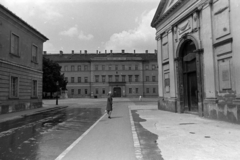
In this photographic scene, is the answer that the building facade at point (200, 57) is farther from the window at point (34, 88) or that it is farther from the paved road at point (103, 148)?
the window at point (34, 88)

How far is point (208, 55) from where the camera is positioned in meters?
11.2

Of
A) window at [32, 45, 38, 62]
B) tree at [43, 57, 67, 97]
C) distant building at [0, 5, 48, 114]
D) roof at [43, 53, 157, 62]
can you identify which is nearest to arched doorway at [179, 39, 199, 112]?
Result: distant building at [0, 5, 48, 114]

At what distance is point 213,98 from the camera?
35.6ft

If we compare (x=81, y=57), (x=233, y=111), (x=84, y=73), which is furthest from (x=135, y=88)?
(x=233, y=111)

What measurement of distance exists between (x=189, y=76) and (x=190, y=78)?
19 cm

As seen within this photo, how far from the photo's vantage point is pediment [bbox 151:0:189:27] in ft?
47.6

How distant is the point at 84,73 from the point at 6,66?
51.9 meters

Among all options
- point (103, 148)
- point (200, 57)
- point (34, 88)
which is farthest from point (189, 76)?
point (34, 88)

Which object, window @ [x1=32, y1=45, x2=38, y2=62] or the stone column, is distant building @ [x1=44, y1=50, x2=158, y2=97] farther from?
the stone column

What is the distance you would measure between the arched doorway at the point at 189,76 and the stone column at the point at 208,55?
53.4 inches

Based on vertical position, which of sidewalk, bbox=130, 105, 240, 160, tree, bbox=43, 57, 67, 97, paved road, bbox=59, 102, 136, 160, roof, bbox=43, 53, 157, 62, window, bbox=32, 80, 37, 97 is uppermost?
roof, bbox=43, 53, 157, 62

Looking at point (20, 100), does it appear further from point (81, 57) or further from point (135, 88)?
point (81, 57)

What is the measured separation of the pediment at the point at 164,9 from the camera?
1452cm

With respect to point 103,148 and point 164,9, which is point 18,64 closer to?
point 164,9
